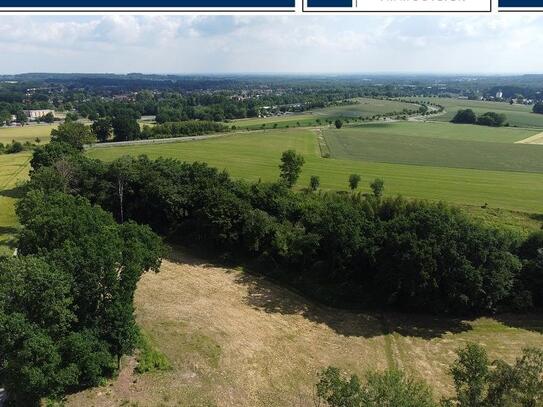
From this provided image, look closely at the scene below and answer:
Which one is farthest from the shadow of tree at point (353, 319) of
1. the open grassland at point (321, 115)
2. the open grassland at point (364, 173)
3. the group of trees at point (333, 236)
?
the open grassland at point (321, 115)

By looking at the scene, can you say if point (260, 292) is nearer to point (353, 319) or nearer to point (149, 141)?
point (353, 319)

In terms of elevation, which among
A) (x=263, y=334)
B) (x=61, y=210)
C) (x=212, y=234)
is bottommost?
(x=263, y=334)

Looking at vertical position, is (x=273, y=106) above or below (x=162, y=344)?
above

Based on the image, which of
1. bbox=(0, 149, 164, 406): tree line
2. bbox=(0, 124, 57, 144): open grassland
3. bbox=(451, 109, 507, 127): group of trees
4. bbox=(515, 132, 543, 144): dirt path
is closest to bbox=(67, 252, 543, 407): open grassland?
bbox=(0, 149, 164, 406): tree line

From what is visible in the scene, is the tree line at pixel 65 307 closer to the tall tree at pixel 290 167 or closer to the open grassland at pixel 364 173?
the tall tree at pixel 290 167

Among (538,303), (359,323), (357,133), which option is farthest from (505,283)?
(357,133)

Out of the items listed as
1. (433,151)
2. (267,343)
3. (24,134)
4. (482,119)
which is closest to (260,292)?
(267,343)

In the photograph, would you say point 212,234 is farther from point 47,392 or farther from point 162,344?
point 47,392
